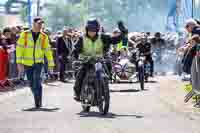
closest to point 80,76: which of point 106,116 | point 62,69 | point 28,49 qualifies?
point 106,116

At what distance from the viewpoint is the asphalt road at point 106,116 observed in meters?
13.5

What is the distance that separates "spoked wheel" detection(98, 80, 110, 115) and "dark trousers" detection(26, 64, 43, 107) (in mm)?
2084

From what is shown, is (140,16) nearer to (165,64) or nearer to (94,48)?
(165,64)

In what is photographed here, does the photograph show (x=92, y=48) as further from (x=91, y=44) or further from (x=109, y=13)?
(x=109, y=13)

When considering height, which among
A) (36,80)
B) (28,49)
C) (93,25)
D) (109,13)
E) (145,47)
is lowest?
(36,80)

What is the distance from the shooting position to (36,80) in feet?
58.2

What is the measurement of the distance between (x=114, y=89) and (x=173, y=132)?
11.7 metres

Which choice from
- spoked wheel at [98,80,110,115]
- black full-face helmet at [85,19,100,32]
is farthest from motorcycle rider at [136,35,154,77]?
spoked wheel at [98,80,110,115]

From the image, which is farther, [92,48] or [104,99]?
[92,48]

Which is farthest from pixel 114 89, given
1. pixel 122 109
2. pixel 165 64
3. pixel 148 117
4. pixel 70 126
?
pixel 165 64

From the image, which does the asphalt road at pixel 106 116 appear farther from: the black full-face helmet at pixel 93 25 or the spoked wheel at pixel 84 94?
the black full-face helmet at pixel 93 25

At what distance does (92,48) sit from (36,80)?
6.22ft

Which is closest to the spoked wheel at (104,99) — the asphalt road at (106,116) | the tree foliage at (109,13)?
the asphalt road at (106,116)

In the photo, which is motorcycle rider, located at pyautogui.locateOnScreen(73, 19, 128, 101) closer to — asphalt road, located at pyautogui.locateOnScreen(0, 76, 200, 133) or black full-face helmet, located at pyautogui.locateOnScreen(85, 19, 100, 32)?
black full-face helmet, located at pyautogui.locateOnScreen(85, 19, 100, 32)
